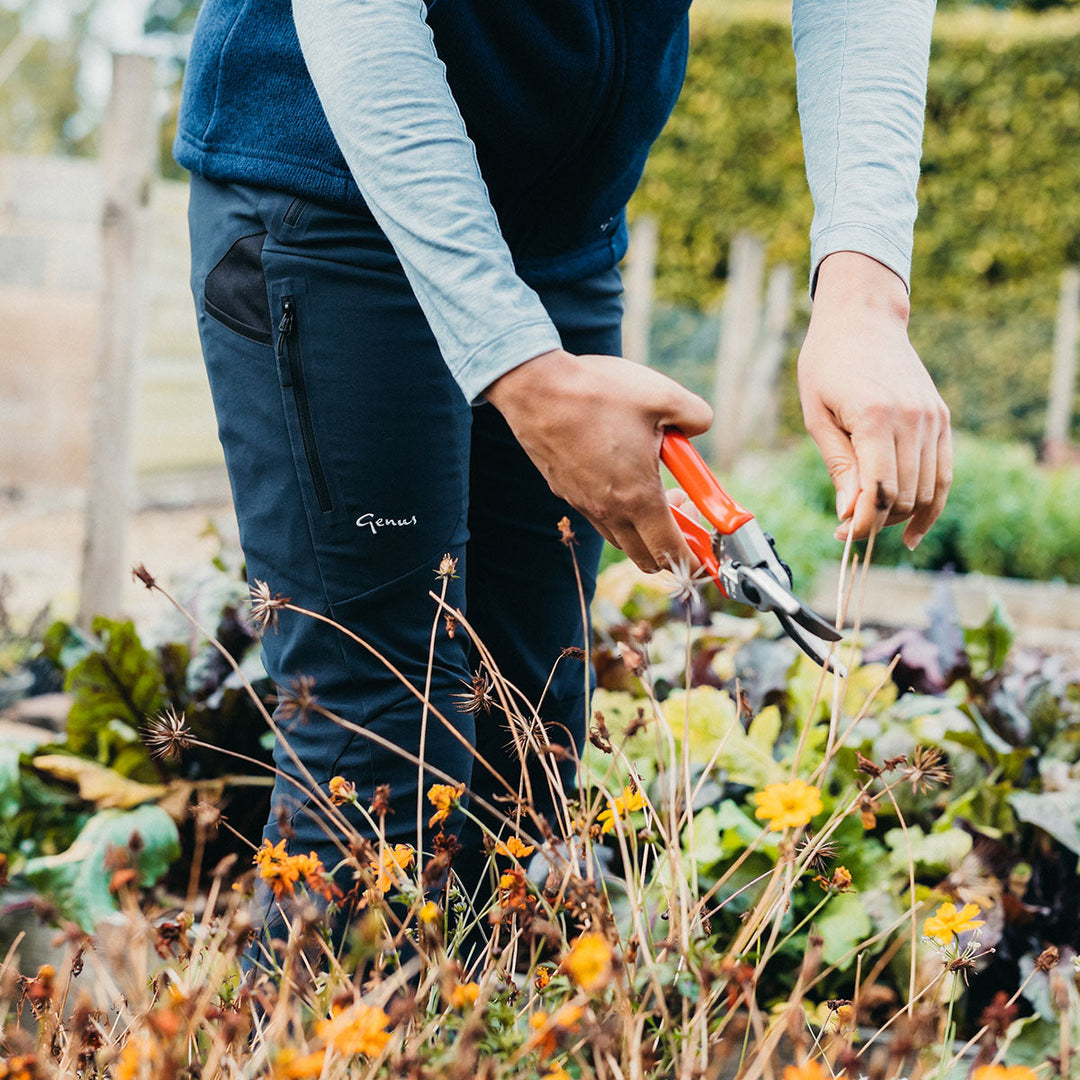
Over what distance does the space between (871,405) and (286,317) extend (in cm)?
58

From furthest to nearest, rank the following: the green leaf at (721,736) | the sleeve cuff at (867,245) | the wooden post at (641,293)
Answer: the wooden post at (641,293) < the green leaf at (721,736) < the sleeve cuff at (867,245)

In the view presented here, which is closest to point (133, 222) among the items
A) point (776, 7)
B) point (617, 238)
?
point (617, 238)

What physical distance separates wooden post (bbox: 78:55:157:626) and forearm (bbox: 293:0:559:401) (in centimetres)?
232

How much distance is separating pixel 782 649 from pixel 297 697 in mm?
1682

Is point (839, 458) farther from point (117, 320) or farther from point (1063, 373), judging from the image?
point (1063, 373)

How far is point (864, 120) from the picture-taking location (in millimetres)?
1178

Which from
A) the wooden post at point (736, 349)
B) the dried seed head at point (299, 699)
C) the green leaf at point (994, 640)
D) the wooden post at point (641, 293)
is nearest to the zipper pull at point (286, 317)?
the dried seed head at point (299, 699)

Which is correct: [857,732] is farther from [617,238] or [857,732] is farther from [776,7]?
[776,7]

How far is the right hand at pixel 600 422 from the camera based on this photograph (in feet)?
3.10

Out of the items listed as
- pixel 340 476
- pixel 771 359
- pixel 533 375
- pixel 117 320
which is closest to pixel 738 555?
pixel 533 375

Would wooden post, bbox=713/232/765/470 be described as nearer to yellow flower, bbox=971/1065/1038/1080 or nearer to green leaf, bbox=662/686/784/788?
green leaf, bbox=662/686/784/788

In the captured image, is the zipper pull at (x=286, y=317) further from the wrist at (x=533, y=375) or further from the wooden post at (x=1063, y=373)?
the wooden post at (x=1063, y=373)

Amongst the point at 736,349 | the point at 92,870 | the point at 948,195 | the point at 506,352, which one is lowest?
the point at 92,870

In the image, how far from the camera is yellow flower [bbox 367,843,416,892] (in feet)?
2.97
